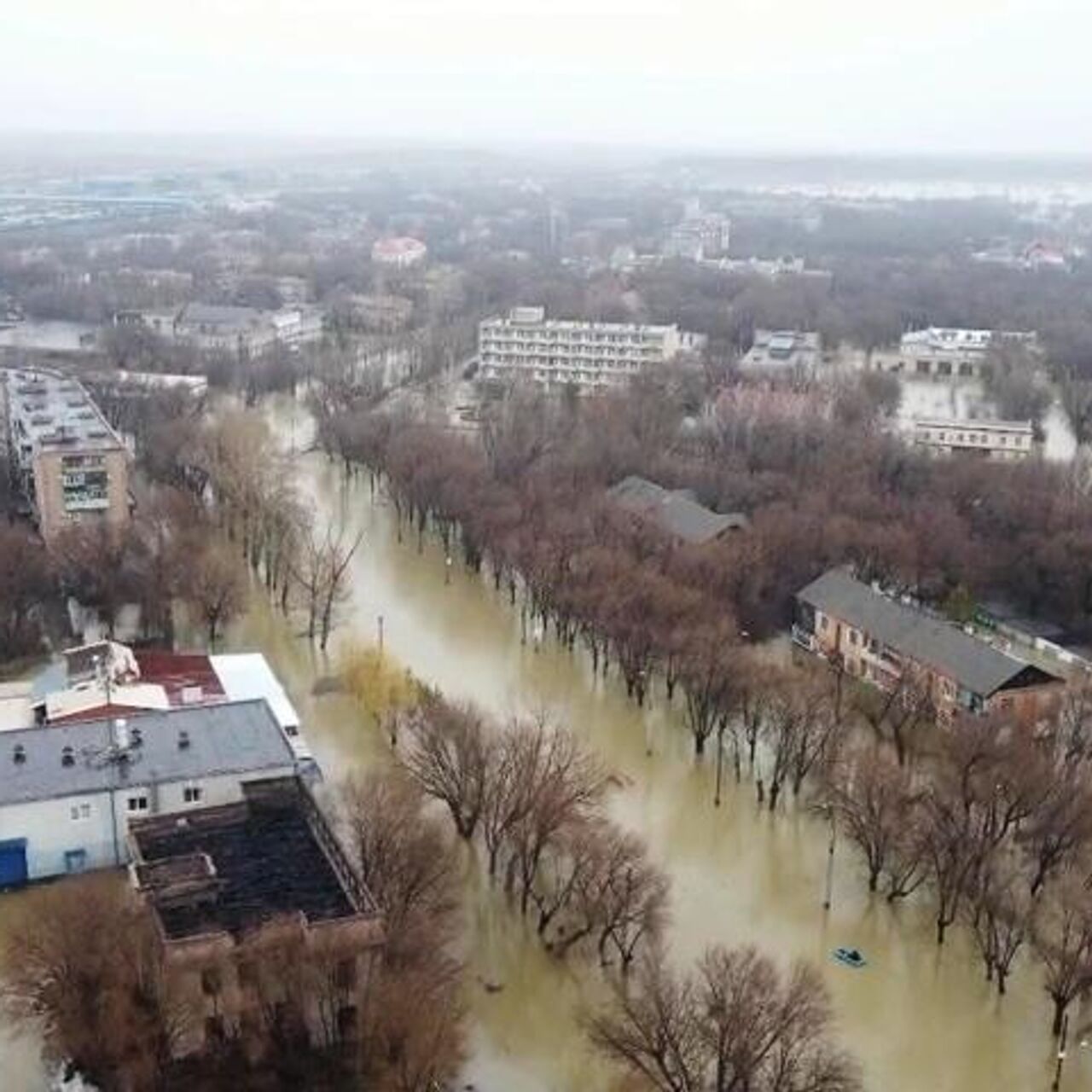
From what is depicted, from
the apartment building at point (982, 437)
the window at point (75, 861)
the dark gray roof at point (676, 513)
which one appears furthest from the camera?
the apartment building at point (982, 437)

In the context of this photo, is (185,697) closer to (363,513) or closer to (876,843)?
(876,843)

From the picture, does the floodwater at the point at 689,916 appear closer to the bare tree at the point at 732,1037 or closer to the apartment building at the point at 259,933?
the bare tree at the point at 732,1037

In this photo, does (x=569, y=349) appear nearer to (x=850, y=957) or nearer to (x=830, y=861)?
(x=830, y=861)

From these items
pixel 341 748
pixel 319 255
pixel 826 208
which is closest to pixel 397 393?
pixel 341 748

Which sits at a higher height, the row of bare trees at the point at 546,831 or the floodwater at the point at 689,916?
the row of bare trees at the point at 546,831

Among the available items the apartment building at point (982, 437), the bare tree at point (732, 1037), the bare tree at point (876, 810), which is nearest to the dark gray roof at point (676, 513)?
the bare tree at point (876, 810)

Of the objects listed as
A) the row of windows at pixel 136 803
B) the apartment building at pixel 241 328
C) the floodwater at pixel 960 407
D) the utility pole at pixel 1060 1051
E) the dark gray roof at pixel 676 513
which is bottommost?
the floodwater at pixel 960 407

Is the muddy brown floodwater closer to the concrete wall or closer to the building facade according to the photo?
the concrete wall

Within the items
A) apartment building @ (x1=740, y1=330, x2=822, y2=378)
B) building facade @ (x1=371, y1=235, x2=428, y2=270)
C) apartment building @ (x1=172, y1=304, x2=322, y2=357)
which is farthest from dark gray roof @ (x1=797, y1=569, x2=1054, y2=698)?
building facade @ (x1=371, y1=235, x2=428, y2=270)
